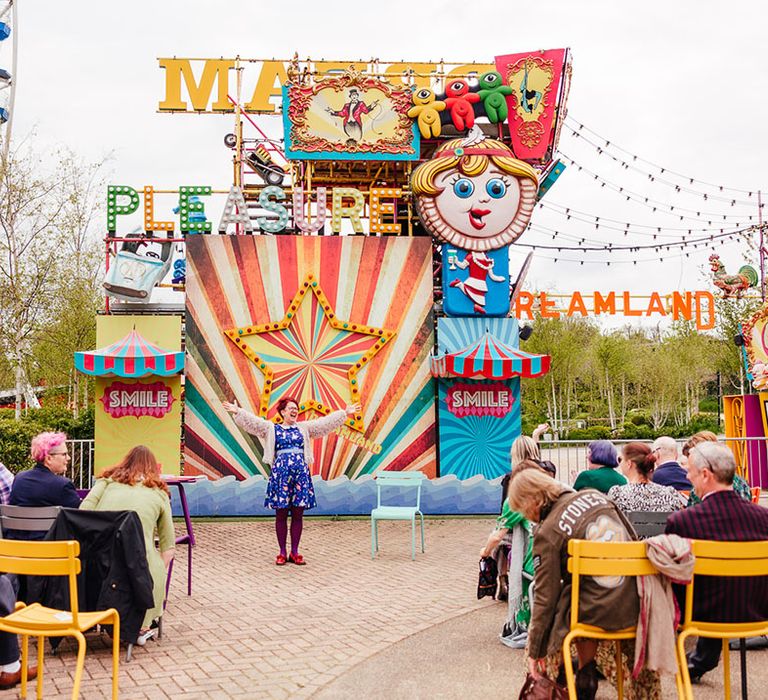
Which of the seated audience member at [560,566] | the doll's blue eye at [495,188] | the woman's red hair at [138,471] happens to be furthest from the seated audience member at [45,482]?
the doll's blue eye at [495,188]

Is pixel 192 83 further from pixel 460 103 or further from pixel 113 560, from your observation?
pixel 113 560

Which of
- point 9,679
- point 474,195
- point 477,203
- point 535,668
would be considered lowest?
point 9,679

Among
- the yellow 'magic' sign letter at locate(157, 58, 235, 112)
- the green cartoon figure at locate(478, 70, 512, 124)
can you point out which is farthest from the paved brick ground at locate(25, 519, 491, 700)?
the yellow 'magic' sign letter at locate(157, 58, 235, 112)

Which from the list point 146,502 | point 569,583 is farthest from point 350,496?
point 569,583

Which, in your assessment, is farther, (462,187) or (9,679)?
(462,187)

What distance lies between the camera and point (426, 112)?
1275 centimetres

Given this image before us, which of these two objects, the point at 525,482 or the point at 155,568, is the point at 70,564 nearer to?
the point at 155,568

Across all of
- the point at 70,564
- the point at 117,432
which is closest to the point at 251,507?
the point at 117,432

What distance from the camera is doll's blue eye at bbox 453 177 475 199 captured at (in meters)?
12.4

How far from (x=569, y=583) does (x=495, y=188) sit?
30.5ft

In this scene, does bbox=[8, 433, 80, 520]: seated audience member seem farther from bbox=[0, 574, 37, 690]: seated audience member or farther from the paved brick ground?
bbox=[0, 574, 37, 690]: seated audience member

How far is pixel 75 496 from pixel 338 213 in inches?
288

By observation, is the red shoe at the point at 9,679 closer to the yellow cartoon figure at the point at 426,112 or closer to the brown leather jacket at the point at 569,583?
→ the brown leather jacket at the point at 569,583

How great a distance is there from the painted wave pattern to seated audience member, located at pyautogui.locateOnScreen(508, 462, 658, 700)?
803 centimetres
